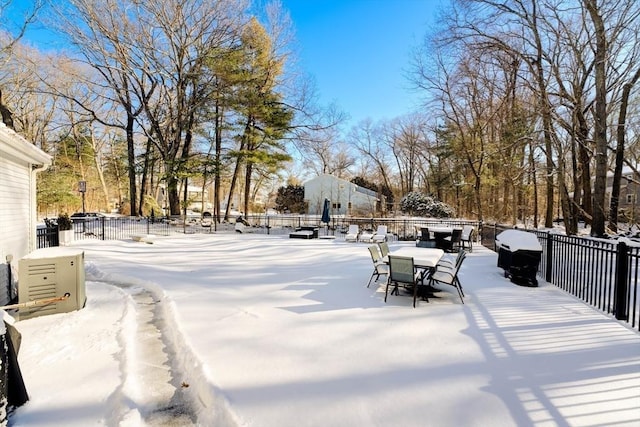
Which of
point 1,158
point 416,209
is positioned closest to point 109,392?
point 1,158

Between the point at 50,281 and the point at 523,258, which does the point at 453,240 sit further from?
the point at 50,281

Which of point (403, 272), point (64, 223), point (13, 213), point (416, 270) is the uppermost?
point (13, 213)

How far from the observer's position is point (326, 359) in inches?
139

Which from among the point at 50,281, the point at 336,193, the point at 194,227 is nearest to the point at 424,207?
the point at 336,193

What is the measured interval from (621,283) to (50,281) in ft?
26.4

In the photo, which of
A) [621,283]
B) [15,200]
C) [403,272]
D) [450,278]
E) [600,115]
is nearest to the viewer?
[621,283]

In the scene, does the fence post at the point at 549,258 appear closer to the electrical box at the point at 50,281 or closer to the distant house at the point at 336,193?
the electrical box at the point at 50,281

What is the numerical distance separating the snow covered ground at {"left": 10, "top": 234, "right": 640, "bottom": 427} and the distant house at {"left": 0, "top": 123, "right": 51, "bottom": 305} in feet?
4.42

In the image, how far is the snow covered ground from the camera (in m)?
2.67

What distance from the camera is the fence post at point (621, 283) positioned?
14.6 ft

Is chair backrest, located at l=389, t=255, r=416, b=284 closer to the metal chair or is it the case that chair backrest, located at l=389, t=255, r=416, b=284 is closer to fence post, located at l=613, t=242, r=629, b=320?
fence post, located at l=613, t=242, r=629, b=320

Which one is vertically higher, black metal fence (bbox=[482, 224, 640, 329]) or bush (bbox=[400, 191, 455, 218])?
bush (bbox=[400, 191, 455, 218])

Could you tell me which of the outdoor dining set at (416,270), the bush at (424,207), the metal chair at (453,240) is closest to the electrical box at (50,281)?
the outdoor dining set at (416,270)

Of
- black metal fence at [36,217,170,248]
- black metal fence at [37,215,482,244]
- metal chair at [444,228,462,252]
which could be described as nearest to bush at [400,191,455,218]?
black metal fence at [37,215,482,244]
